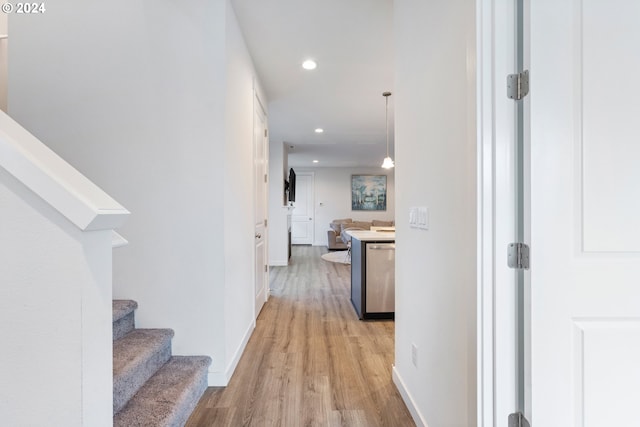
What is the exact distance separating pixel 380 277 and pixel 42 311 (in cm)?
291

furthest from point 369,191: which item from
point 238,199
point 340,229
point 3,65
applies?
point 3,65

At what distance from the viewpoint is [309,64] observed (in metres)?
3.11

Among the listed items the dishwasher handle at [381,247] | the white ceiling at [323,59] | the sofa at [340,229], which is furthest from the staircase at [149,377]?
the sofa at [340,229]

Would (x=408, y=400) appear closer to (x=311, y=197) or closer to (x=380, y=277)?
(x=380, y=277)

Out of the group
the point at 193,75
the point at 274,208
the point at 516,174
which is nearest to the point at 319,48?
the point at 193,75

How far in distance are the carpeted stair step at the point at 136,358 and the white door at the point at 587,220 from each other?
1.71m

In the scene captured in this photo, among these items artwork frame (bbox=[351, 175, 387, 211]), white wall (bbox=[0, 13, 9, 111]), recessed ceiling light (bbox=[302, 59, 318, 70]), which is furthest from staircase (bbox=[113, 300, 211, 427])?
artwork frame (bbox=[351, 175, 387, 211])

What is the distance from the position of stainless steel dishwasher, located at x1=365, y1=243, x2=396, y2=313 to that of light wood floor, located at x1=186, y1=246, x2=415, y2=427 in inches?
7.6

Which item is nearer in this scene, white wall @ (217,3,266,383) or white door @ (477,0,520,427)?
white door @ (477,0,520,427)

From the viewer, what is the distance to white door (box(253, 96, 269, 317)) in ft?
10.7

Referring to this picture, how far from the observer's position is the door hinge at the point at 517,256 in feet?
3.42

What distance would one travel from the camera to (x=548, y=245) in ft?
3.34

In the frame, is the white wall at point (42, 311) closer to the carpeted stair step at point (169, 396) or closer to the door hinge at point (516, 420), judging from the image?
the carpeted stair step at point (169, 396)

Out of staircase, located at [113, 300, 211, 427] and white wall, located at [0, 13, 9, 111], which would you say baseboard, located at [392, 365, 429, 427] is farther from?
white wall, located at [0, 13, 9, 111]
